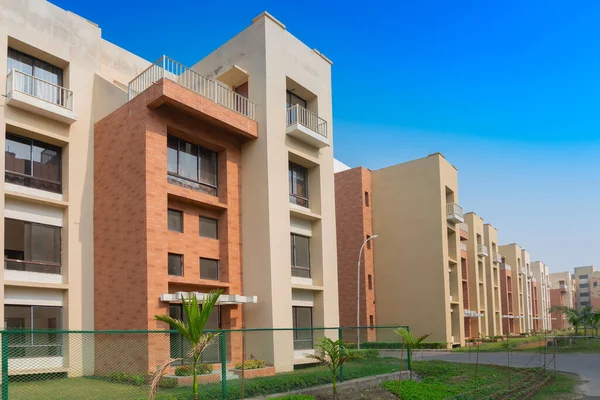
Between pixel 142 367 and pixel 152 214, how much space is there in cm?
499

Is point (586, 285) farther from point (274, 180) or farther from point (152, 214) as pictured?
point (152, 214)

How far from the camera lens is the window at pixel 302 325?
2298 centimetres

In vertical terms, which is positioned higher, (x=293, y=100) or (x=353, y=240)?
(x=293, y=100)

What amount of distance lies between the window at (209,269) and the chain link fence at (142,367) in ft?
7.96

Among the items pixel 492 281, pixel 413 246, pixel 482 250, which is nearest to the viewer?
pixel 413 246

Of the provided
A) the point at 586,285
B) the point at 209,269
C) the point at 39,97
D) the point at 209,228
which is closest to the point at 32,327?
the point at 209,269

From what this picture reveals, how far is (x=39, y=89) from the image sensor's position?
19375 millimetres

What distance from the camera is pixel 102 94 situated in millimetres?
20891

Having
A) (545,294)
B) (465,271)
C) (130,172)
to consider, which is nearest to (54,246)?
(130,172)

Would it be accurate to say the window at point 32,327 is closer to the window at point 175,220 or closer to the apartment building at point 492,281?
the window at point 175,220

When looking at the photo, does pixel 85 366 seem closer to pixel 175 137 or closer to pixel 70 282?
pixel 70 282

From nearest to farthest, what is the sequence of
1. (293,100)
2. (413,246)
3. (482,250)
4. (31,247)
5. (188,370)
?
1. (188,370)
2. (31,247)
3. (293,100)
4. (413,246)
5. (482,250)

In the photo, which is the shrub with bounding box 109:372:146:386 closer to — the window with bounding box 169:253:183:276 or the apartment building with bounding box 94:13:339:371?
the apartment building with bounding box 94:13:339:371

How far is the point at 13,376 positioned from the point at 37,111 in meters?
8.65
